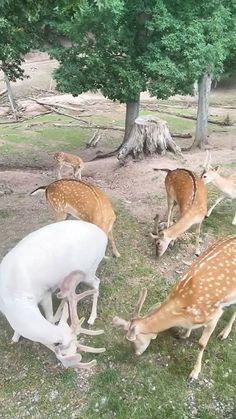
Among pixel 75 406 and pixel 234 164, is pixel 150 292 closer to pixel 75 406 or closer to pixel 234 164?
pixel 75 406

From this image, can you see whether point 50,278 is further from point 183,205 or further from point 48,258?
point 183,205

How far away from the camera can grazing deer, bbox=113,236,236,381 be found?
12.9 feet

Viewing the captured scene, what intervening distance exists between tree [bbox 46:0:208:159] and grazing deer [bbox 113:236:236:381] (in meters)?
6.36

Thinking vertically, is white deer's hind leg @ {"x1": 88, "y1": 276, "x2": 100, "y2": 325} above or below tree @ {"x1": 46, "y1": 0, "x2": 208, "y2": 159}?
below

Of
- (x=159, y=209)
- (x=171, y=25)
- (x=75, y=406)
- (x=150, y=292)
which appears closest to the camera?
(x=75, y=406)

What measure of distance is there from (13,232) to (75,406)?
2905 mm

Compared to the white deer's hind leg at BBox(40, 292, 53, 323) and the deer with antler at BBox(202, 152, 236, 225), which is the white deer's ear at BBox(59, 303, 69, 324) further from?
the deer with antler at BBox(202, 152, 236, 225)

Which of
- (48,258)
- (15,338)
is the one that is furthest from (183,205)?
(15,338)

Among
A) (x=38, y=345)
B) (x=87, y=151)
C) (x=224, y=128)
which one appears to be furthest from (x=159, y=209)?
(x=224, y=128)

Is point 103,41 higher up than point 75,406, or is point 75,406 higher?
point 103,41

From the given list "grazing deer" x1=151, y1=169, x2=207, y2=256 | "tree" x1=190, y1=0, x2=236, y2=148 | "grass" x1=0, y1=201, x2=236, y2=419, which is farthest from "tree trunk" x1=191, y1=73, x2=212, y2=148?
"grass" x1=0, y1=201, x2=236, y2=419

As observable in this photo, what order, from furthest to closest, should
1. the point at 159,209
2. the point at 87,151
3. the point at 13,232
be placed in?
1. the point at 87,151
2. the point at 159,209
3. the point at 13,232

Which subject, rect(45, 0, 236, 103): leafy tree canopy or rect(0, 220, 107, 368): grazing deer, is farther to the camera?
rect(45, 0, 236, 103): leafy tree canopy

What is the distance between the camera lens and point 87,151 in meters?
13.9
